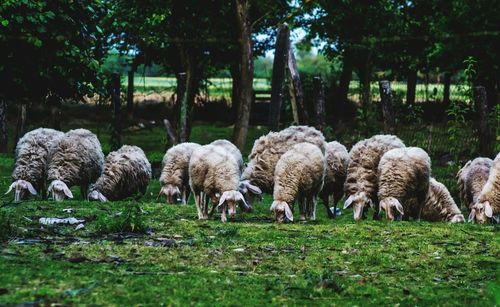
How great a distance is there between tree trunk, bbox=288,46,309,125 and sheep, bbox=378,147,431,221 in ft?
21.0

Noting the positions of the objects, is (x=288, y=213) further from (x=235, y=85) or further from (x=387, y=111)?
(x=235, y=85)

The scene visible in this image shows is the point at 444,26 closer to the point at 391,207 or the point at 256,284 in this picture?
the point at 391,207

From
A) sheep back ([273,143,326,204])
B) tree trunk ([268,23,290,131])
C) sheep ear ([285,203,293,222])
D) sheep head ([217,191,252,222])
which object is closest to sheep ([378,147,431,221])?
sheep back ([273,143,326,204])

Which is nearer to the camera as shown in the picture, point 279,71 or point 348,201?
point 348,201

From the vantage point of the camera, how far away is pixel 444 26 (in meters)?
28.9

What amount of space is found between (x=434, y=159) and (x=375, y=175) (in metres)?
6.60

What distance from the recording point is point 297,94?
1970cm

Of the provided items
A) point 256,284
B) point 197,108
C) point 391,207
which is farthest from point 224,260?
point 197,108

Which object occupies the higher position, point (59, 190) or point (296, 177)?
point (296, 177)

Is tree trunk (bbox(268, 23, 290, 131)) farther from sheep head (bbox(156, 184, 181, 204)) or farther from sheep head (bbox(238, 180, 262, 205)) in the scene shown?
sheep head (bbox(238, 180, 262, 205))

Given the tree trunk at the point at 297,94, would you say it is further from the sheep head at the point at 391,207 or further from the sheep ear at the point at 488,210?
the sheep ear at the point at 488,210

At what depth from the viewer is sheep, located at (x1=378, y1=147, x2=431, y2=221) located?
12.7 m

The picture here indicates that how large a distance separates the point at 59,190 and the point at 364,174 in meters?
5.00

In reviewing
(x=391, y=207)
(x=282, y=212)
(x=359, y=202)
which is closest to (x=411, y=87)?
(x=359, y=202)
